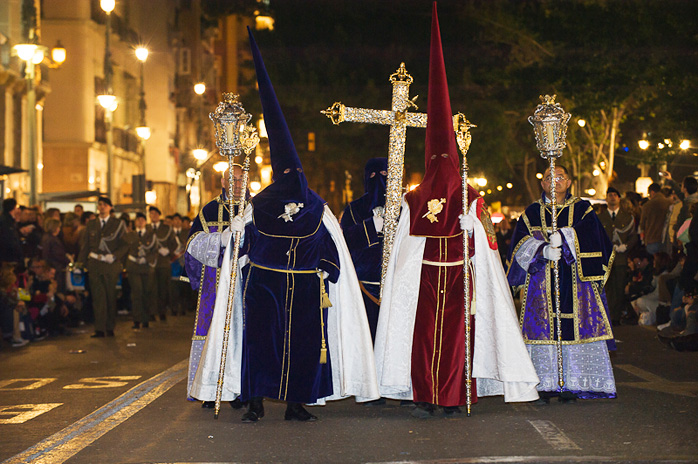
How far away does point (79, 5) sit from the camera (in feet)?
124

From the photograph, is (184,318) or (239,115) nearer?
(239,115)

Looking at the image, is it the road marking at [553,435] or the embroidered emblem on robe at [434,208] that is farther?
the embroidered emblem on robe at [434,208]

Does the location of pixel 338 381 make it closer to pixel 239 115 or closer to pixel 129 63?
pixel 239 115

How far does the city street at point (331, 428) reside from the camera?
689cm

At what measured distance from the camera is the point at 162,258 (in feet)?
64.8

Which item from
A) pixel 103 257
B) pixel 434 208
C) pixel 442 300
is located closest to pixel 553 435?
pixel 442 300

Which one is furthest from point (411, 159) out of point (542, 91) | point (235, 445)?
point (235, 445)

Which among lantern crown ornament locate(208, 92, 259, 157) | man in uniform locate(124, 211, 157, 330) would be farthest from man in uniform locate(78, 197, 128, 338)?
lantern crown ornament locate(208, 92, 259, 157)

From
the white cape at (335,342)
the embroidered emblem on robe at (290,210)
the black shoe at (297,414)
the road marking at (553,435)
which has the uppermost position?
the embroidered emblem on robe at (290,210)

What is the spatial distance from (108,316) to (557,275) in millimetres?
8881

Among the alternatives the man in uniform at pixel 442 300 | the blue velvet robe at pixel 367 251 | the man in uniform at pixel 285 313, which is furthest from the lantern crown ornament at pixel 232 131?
the blue velvet robe at pixel 367 251

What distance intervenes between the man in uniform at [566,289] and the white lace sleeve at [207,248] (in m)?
2.68

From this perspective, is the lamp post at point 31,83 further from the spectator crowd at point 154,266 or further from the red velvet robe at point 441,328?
the red velvet robe at point 441,328

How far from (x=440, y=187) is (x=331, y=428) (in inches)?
86.5
